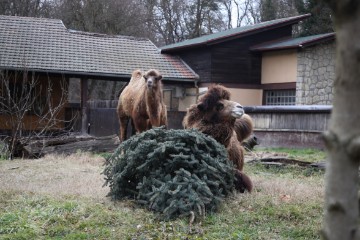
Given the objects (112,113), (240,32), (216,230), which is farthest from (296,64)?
(216,230)

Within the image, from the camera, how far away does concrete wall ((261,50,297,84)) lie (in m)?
21.3

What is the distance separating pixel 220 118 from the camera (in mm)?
6688

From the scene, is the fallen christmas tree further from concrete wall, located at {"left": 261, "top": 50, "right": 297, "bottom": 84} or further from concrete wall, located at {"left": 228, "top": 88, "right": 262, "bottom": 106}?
concrete wall, located at {"left": 228, "top": 88, "right": 262, "bottom": 106}

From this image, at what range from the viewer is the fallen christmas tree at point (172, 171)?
5527 millimetres

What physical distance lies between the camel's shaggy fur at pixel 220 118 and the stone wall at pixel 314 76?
14352 mm

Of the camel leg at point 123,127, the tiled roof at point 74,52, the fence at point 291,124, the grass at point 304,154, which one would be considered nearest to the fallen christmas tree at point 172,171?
the grass at point 304,154

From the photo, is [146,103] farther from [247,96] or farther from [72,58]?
[247,96]

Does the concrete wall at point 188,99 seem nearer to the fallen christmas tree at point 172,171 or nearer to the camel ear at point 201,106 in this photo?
the camel ear at point 201,106

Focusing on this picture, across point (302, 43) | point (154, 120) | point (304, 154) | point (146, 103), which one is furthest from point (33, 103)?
point (304, 154)

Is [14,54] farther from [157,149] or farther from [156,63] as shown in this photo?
[157,149]

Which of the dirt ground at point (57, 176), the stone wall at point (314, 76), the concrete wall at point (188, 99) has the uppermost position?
the stone wall at point (314, 76)

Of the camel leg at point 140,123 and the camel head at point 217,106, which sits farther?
the camel leg at point 140,123

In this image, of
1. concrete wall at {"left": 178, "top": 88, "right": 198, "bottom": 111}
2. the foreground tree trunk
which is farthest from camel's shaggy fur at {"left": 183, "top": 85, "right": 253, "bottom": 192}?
concrete wall at {"left": 178, "top": 88, "right": 198, "bottom": 111}

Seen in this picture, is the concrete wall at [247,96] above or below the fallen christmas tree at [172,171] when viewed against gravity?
above
